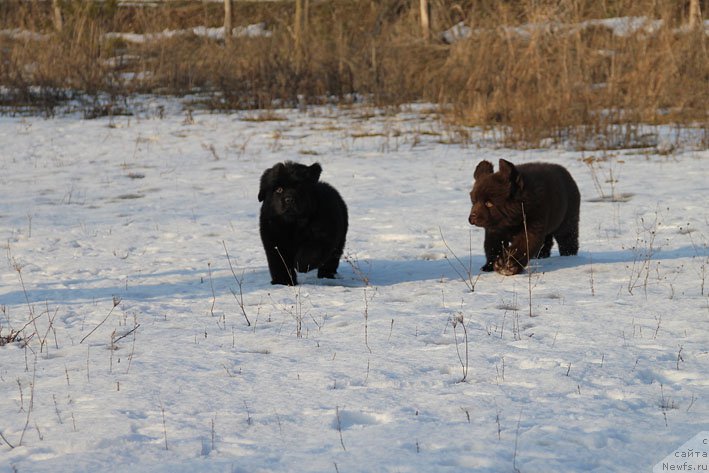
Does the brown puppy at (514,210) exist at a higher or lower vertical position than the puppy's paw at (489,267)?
higher

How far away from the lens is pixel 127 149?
16.9 m

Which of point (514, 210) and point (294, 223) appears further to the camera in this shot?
point (294, 223)

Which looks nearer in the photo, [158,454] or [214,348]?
[158,454]

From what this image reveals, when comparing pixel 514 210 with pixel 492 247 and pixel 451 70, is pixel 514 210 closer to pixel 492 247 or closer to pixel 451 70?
pixel 492 247

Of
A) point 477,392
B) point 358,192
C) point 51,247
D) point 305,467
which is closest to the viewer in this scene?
point 305,467

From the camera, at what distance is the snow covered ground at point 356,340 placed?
12.8 ft

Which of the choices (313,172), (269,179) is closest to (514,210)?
(313,172)

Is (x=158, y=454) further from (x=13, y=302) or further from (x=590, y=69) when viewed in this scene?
(x=590, y=69)

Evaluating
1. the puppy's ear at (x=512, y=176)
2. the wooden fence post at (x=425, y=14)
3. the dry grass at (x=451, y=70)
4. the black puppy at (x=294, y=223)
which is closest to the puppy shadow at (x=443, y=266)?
the black puppy at (x=294, y=223)

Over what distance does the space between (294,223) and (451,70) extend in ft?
48.2

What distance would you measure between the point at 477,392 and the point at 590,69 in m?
16.2

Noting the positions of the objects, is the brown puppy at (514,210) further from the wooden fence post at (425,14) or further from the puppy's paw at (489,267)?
the wooden fence post at (425,14)

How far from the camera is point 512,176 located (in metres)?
7.65

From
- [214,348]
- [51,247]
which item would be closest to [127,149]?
[51,247]
